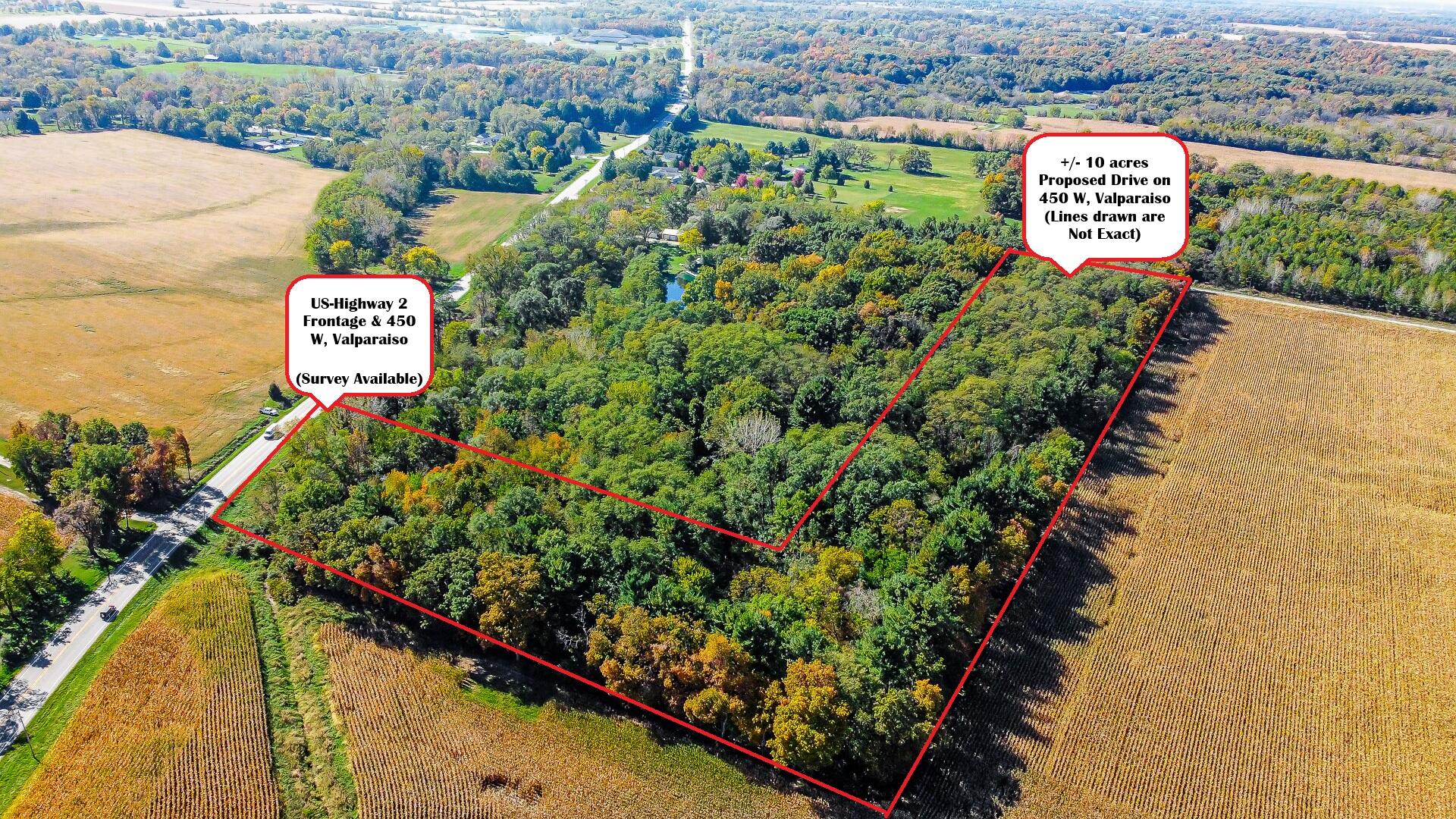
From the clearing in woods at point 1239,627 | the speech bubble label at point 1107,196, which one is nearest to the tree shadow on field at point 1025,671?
the clearing in woods at point 1239,627

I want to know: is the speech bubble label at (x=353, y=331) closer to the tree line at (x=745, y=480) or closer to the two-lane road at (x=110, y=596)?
the tree line at (x=745, y=480)

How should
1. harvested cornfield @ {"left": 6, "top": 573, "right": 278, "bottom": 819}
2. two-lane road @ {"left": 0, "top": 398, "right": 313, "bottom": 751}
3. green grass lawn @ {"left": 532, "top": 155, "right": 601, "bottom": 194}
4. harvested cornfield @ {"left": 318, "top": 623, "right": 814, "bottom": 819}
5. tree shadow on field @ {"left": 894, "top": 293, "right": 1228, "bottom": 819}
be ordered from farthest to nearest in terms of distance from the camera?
green grass lawn @ {"left": 532, "top": 155, "right": 601, "bottom": 194} < two-lane road @ {"left": 0, "top": 398, "right": 313, "bottom": 751} < tree shadow on field @ {"left": 894, "top": 293, "right": 1228, "bottom": 819} < harvested cornfield @ {"left": 318, "top": 623, "right": 814, "bottom": 819} < harvested cornfield @ {"left": 6, "top": 573, "right": 278, "bottom": 819}

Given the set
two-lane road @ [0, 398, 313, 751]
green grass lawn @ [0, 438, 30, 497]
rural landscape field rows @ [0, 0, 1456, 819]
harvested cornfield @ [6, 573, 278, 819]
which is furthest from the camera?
green grass lawn @ [0, 438, 30, 497]

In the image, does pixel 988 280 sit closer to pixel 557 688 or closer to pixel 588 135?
pixel 557 688

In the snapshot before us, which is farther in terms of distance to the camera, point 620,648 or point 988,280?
point 988,280

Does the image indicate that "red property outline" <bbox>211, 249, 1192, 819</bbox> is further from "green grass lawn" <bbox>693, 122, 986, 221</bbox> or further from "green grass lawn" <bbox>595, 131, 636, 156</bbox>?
"green grass lawn" <bbox>595, 131, 636, 156</bbox>

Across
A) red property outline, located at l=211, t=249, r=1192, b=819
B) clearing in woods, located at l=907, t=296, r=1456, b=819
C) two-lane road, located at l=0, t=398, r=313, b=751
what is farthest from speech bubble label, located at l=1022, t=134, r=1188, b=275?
two-lane road, located at l=0, t=398, r=313, b=751

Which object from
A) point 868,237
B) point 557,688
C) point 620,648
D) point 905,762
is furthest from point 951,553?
point 868,237

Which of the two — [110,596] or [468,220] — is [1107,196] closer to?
[110,596]
